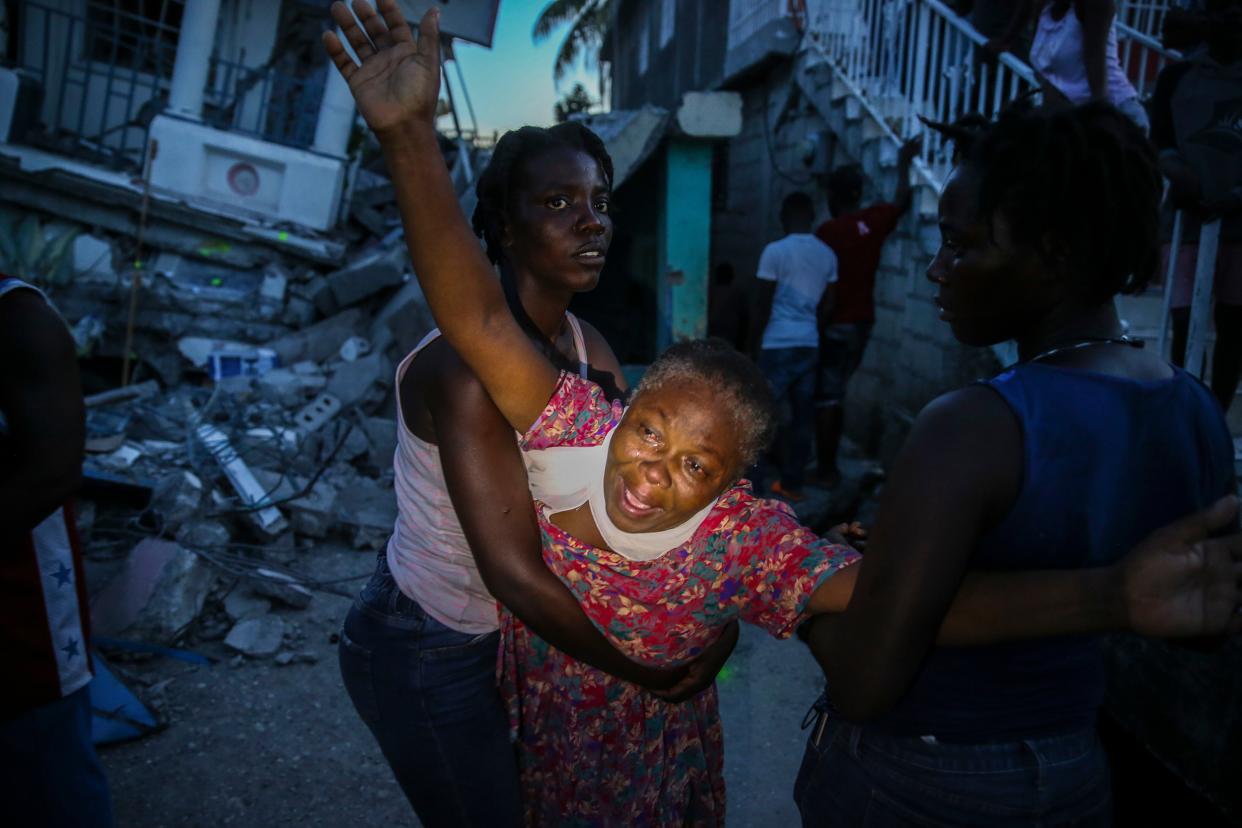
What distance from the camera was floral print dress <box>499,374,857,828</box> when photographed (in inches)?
58.0

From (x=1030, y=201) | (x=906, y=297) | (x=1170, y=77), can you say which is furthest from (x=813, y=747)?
(x=906, y=297)

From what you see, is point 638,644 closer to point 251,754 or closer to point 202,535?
point 251,754

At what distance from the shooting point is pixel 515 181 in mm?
1892

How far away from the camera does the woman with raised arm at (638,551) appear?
122 centimetres

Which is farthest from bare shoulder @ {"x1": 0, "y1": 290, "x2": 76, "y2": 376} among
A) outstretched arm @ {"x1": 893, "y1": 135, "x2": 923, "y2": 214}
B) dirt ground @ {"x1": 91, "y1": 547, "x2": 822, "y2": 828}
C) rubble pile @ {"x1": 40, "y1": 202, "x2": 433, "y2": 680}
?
outstretched arm @ {"x1": 893, "y1": 135, "x2": 923, "y2": 214}

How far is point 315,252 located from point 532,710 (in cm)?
824

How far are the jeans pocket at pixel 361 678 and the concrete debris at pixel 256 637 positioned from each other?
2774 millimetres

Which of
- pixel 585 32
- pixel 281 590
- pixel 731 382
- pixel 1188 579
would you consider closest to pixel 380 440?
pixel 281 590

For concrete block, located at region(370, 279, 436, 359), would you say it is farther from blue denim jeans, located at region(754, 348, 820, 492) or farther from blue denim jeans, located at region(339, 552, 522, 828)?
blue denim jeans, located at region(339, 552, 522, 828)

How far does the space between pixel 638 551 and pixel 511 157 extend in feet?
3.09

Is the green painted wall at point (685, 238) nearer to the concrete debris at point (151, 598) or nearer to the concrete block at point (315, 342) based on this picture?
the concrete block at point (315, 342)

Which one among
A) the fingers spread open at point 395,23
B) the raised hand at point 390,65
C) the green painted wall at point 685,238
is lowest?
the raised hand at point 390,65

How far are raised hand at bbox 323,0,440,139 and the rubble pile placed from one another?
3.56 m

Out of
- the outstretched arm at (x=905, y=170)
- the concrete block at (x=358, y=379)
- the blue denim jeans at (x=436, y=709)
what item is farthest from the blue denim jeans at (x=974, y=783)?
the concrete block at (x=358, y=379)
